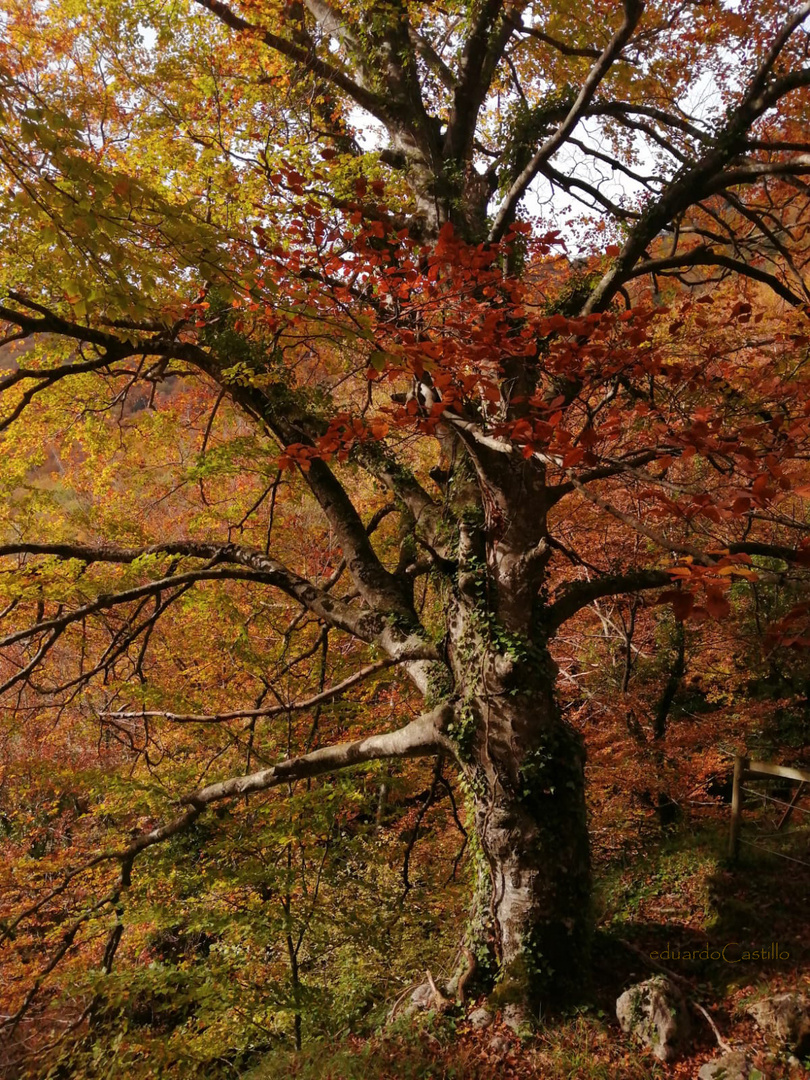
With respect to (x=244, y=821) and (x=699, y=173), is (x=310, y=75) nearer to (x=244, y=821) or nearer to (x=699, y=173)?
(x=699, y=173)

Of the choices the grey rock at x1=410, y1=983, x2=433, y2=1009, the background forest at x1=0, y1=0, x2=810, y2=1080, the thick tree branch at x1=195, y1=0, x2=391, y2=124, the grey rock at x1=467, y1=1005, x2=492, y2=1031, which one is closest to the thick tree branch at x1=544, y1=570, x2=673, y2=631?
the background forest at x1=0, y1=0, x2=810, y2=1080

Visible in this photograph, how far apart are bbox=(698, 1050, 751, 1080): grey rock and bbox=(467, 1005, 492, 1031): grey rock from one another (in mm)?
1216

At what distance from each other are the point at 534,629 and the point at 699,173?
356 cm

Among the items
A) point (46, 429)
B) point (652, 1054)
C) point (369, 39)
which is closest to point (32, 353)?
point (46, 429)

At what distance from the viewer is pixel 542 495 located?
4.31 m

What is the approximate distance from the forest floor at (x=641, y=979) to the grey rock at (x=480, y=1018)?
0.04m

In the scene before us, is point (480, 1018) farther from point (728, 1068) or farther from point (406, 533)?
point (406, 533)

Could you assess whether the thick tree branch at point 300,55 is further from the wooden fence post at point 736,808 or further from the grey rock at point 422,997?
the grey rock at point 422,997

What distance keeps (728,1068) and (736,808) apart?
113 inches

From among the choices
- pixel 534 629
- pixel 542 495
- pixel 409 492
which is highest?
pixel 409 492

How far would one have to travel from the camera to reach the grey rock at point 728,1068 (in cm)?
327

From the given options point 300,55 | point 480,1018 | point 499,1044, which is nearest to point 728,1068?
point 499,1044

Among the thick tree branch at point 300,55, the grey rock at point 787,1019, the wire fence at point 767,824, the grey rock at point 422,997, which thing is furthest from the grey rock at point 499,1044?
the thick tree branch at point 300,55

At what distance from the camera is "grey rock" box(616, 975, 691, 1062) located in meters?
3.55
